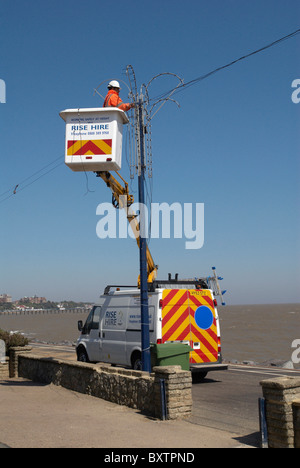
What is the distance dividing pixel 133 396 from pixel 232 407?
75.1 inches

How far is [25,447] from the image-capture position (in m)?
6.52

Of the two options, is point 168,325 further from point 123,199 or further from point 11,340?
point 11,340

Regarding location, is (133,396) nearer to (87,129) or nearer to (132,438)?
(132,438)

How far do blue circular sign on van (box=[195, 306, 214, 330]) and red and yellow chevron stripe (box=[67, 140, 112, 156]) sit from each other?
4.82 meters

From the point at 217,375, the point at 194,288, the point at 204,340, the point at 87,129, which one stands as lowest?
the point at 217,375

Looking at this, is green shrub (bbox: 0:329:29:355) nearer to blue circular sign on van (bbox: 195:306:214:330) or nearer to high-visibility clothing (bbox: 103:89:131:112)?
blue circular sign on van (bbox: 195:306:214:330)

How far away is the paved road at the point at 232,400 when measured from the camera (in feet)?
25.6

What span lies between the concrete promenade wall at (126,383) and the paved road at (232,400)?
1.54 ft

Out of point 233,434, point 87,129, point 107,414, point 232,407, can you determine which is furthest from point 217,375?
point 87,129

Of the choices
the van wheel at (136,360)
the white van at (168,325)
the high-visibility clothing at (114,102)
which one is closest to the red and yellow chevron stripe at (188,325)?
the white van at (168,325)

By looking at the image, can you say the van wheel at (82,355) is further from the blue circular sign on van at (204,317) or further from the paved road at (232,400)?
the blue circular sign on van at (204,317)

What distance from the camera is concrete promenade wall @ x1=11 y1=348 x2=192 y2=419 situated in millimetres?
8094

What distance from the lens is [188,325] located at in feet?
40.3
